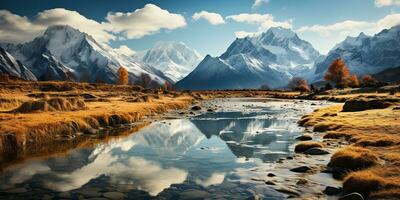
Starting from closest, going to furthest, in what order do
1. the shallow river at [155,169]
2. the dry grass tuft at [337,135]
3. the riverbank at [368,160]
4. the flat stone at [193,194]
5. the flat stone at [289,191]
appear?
1. the riverbank at [368,160]
2. the flat stone at [289,191]
3. the flat stone at [193,194]
4. the shallow river at [155,169]
5. the dry grass tuft at [337,135]

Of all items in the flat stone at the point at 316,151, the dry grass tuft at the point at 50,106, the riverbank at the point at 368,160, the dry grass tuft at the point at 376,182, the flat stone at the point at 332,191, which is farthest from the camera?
the dry grass tuft at the point at 50,106

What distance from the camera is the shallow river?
25.9 m

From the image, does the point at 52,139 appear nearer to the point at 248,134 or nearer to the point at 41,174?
the point at 41,174

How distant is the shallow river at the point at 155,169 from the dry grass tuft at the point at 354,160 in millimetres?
6471

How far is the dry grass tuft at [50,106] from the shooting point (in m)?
65.6

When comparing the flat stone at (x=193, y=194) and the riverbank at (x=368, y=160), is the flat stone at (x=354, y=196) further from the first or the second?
the flat stone at (x=193, y=194)

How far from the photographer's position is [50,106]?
227 ft

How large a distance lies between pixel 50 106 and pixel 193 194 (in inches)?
2019

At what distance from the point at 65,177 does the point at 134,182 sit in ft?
19.7

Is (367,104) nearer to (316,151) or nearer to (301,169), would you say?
(316,151)

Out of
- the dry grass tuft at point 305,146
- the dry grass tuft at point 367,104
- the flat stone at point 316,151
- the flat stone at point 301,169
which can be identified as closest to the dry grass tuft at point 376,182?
the flat stone at point 301,169

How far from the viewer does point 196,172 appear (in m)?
31.9

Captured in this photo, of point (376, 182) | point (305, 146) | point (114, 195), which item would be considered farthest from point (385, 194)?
point (305, 146)

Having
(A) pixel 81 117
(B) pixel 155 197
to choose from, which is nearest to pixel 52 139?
(A) pixel 81 117
